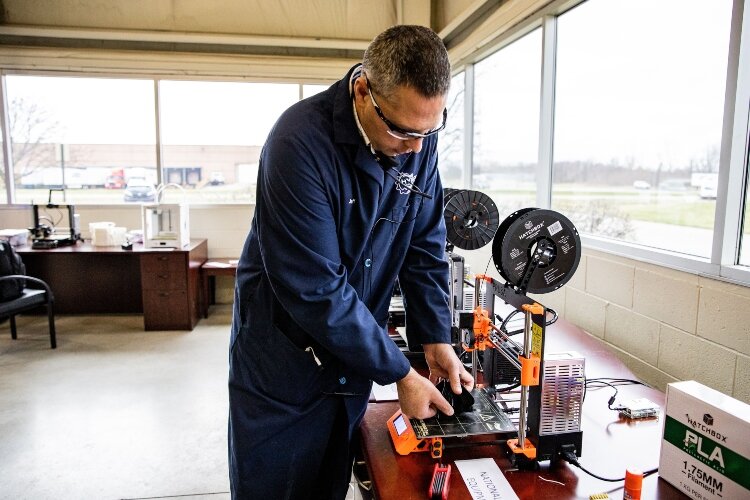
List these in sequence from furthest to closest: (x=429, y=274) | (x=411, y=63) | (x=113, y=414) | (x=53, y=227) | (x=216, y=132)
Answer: (x=216, y=132), (x=53, y=227), (x=113, y=414), (x=429, y=274), (x=411, y=63)

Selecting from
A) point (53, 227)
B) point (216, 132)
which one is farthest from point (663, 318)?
point (53, 227)

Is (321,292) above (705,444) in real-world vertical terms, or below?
above

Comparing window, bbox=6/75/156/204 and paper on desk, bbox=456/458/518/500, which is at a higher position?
window, bbox=6/75/156/204

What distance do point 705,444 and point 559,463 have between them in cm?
28

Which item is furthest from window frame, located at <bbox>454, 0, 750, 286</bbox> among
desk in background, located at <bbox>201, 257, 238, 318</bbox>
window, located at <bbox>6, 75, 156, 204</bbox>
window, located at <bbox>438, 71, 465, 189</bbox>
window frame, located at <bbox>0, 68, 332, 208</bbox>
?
window, located at <bbox>6, 75, 156, 204</bbox>

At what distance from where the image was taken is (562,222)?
1188 mm

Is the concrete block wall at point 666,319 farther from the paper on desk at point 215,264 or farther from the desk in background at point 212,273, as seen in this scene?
the paper on desk at point 215,264

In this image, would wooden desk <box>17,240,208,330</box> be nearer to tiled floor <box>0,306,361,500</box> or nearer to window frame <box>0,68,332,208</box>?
tiled floor <box>0,306,361,500</box>

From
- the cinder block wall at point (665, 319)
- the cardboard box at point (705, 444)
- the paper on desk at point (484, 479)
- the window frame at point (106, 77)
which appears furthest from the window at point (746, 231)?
the window frame at point (106, 77)

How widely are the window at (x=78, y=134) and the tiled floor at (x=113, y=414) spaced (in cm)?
160

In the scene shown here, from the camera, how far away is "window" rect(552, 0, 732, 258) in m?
1.88

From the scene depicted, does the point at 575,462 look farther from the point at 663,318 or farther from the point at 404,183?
the point at 663,318

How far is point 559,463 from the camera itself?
108cm

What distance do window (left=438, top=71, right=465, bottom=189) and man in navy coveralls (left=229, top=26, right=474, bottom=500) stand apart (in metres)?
3.27
